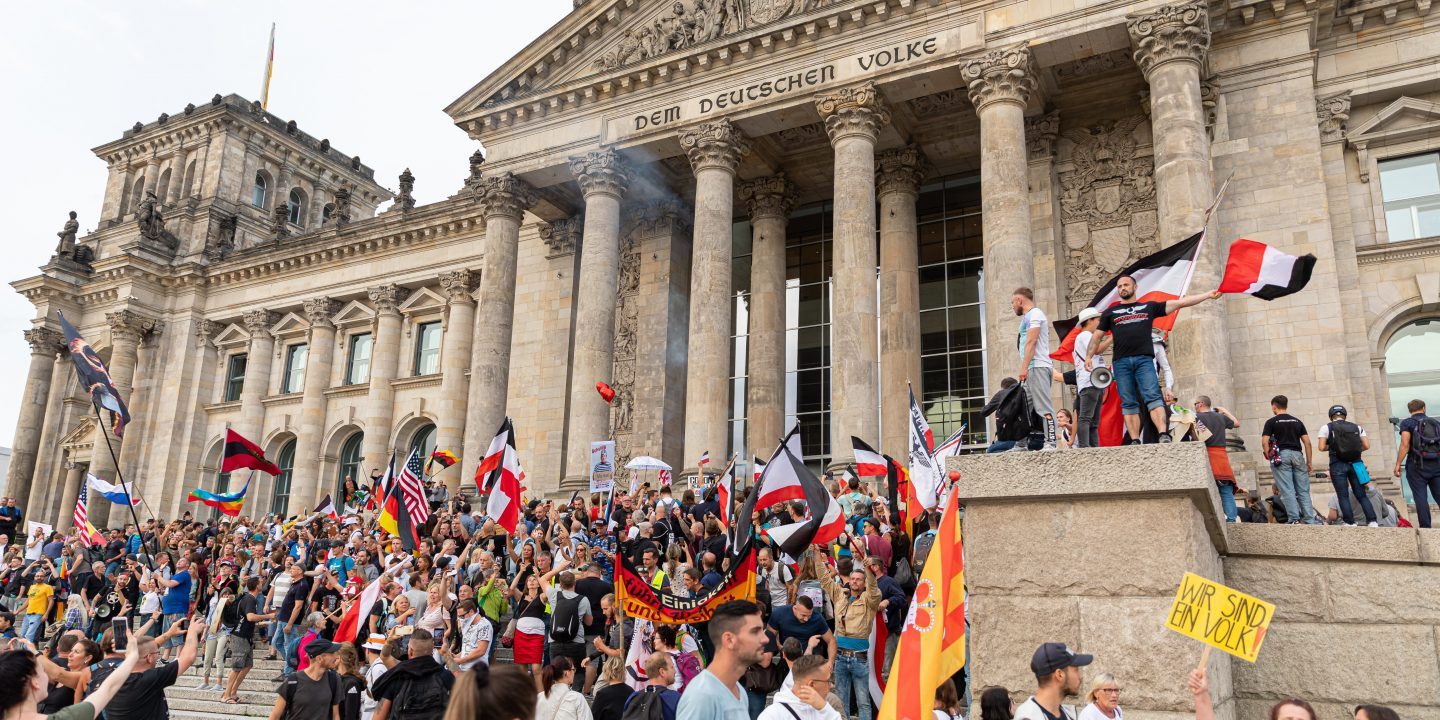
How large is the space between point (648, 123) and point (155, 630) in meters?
15.0

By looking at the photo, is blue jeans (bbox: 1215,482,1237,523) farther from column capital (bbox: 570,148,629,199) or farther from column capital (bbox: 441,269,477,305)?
column capital (bbox: 441,269,477,305)

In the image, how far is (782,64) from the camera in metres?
22.4

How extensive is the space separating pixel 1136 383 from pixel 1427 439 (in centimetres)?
494

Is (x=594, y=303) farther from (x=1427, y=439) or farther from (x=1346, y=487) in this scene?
(x=1427, y=439)

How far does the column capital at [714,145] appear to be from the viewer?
74.8ft

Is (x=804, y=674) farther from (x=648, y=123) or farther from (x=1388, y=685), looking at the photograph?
(x=648, y=123)

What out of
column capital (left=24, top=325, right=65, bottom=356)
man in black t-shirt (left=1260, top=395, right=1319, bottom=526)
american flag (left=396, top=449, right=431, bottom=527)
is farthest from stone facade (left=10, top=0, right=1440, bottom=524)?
column capital (left=24, top=325, right=65, bottom=356)

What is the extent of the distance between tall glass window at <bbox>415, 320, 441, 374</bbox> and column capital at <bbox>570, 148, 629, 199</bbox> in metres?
12.9

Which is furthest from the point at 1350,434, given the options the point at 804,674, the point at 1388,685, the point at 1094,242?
the point at 1094,242

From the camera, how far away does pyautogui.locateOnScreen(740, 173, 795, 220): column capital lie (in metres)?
25.9

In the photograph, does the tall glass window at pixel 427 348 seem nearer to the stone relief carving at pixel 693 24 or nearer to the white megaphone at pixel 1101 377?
the stone relief carving at pixel 693 24

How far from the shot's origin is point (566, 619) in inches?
429

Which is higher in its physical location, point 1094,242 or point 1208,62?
point 1208,62

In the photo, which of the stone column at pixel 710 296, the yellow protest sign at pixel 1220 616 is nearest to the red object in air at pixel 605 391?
the stone column at pixel 710 296
